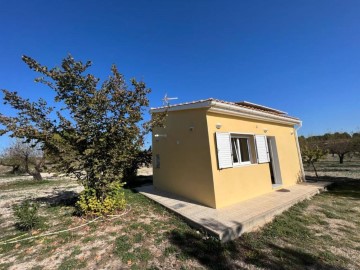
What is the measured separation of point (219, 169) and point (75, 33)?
1157cm

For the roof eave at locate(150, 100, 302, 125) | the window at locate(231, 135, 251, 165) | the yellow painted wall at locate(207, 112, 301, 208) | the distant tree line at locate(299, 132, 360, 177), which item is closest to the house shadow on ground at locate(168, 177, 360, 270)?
the yellow painted wall at locate(207, 112, 301, 208)

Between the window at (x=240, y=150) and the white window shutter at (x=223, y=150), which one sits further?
the window at (x=240, y=150)

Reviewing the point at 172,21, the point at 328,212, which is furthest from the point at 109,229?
the point at 172,21

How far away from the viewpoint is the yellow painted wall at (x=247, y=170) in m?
7.25

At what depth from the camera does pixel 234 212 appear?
21.2ft

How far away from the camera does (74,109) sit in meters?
6.93

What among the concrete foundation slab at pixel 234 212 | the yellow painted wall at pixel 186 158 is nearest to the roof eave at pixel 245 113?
the yellow painted wall at pixel 186 158

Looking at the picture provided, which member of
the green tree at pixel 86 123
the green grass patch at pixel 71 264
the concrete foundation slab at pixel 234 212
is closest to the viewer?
the green grass patch at pixel 71 264

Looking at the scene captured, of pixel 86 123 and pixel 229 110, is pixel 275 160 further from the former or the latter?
pixel 86 123

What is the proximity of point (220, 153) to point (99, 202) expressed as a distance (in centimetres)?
508

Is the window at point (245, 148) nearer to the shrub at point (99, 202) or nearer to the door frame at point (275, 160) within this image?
the door frame at point (275, 160)

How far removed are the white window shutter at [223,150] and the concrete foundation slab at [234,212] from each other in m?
1.68

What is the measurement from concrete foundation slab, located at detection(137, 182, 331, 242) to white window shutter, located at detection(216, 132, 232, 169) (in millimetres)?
1675

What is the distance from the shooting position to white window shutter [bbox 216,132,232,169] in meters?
7.29
